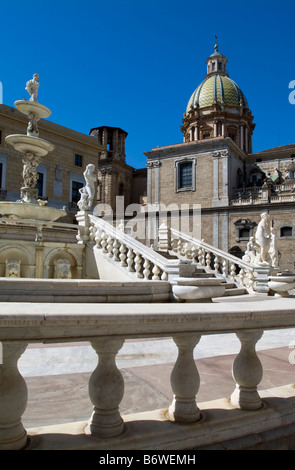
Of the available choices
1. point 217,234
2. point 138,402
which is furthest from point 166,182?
point 138,402

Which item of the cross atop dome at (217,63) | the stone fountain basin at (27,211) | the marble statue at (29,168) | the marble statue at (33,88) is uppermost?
the cross atop dome at (217,63)

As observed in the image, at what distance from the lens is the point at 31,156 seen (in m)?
11.5

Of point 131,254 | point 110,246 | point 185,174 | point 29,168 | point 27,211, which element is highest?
point 185,174

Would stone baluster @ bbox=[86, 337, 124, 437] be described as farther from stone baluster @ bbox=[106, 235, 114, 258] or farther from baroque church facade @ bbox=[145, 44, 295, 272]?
Answer: baroque church facade @ bbox=[145, 44, 295, 272]

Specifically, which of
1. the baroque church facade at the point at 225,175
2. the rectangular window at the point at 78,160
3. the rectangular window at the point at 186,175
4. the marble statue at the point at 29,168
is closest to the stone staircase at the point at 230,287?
the marble statue at the point at 29,168

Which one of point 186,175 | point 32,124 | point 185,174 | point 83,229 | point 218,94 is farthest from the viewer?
point 218,94

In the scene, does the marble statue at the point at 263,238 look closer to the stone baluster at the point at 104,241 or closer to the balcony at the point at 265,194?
the stone baluster at the point at 104,241

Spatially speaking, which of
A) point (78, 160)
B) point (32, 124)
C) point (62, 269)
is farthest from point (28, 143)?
point (78, 160)

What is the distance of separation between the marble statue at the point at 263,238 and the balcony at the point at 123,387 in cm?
1042

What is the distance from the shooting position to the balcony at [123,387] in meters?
1.60

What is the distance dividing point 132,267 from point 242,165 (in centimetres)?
3589

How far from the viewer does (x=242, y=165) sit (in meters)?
41.9

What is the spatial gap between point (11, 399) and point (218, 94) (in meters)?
50.2

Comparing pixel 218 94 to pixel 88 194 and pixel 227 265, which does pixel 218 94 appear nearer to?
pixel 227 265
